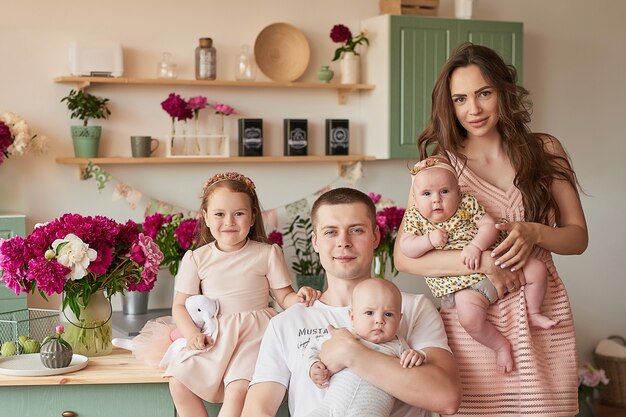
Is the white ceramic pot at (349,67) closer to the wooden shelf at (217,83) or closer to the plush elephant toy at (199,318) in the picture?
the wooden shelf at (217,83)

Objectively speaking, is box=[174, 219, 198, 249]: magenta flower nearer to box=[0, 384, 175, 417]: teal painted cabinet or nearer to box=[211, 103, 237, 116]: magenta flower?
box=[211, 103, 237, 116]: magenta flower

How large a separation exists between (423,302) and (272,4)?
2585 mm

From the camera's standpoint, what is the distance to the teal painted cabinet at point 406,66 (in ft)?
15.1

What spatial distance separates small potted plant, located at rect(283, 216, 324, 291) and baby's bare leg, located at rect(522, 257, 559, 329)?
2.12 meters

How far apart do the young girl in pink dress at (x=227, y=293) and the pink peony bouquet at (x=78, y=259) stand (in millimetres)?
141

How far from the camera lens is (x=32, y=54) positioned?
4246mm

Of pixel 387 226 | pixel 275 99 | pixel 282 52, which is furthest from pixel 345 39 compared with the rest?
pixel 387 226

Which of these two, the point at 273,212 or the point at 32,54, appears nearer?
the point at 32,54

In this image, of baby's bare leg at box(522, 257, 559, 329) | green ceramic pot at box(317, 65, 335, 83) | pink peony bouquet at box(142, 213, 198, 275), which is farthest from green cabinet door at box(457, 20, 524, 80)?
baby's bare leg at box(522, 257, 559, 329)

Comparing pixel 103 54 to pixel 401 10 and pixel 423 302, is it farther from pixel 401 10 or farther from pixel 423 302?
pixel 423 302

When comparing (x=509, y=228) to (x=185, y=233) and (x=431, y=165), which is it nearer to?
(x=431, y=165)

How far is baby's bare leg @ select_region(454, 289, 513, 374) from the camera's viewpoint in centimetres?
234

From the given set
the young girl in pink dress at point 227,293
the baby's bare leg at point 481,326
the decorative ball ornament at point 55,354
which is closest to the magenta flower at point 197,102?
the young girl in pink dress at point 227,293

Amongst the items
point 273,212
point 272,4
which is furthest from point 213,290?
point 272,4
